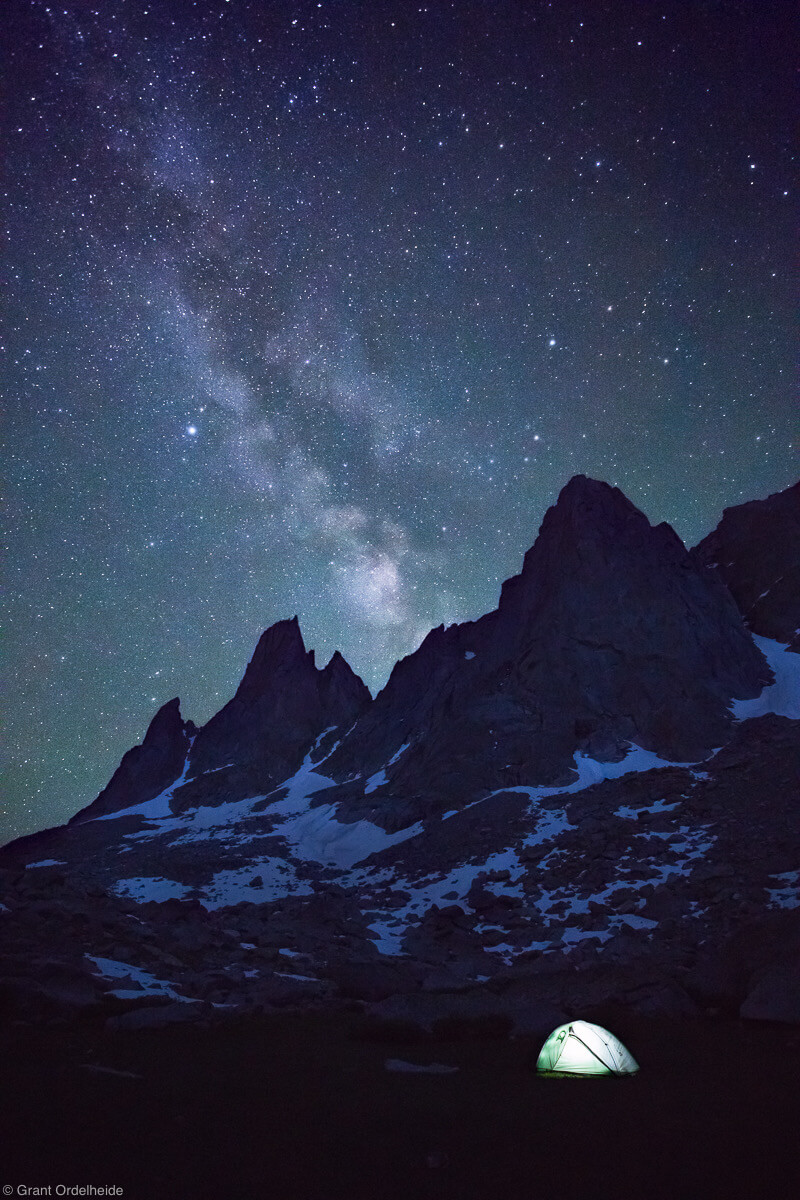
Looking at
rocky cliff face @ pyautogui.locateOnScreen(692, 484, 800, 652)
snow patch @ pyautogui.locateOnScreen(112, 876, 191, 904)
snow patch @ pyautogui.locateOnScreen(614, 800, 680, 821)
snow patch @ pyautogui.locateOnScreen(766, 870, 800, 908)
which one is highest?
rocky cliff face @ pyautogui.locateOnScreen(692, 484, 800, 652)

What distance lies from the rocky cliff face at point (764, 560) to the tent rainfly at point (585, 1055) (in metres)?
70.3

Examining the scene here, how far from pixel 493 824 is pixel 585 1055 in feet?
122

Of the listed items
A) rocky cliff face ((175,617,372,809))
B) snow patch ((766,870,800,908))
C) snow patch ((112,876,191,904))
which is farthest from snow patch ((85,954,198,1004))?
rocky cliff face ((175,617,372,809))

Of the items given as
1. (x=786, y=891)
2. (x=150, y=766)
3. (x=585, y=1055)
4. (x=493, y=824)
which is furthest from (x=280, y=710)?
(x=585, y=1055)

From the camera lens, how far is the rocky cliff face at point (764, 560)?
249 ft

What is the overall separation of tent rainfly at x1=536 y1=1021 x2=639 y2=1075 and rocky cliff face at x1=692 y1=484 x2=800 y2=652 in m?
70.3

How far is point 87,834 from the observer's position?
76.6 metres

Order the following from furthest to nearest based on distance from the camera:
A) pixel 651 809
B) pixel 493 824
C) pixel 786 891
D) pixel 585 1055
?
pixel 493 824
pixel 651 809
pixel 786 891
pixel 585 1055

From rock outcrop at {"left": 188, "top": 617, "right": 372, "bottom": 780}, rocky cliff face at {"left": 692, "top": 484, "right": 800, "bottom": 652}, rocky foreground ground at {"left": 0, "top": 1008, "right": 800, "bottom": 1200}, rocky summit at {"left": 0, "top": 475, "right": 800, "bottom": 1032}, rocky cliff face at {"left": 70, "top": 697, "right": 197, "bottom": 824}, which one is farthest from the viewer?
rocky cliff face at {"left": 70, "top": 697, "right": 197, "bottom": 824}

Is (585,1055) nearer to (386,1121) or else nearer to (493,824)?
(386,1121)

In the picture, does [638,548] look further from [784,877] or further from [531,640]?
[784,877]

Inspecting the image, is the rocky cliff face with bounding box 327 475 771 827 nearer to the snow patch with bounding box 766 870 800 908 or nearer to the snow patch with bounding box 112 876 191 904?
the snow patch with bounding box 112 876 191 904

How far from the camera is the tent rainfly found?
12.3 m

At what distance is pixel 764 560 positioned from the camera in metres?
80.3
